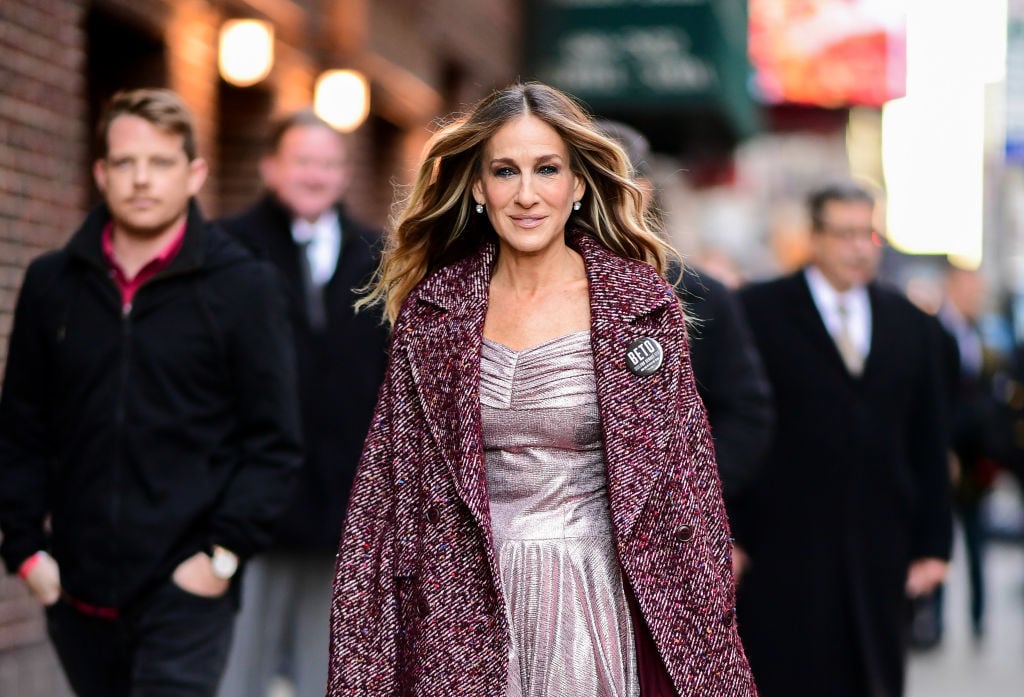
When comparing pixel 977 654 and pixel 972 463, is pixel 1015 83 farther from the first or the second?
pixel 977 654

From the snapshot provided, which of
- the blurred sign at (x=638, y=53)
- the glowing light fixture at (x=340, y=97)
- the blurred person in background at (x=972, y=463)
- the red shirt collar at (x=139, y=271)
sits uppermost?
the blurred sign at (x=638, y=53)

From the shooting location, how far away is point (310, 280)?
663 centimetres

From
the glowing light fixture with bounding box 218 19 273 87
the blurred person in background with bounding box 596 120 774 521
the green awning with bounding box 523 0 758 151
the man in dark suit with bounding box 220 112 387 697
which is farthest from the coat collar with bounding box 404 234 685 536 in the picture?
the green awning with bounding box 523 0 758 151

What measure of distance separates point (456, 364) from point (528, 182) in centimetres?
45

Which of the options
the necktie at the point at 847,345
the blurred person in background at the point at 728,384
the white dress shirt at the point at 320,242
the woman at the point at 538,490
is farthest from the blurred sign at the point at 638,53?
the woman at the point at 538,490

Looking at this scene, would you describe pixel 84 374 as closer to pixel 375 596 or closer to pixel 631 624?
pixel 375 596

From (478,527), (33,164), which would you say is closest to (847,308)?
(33,164)

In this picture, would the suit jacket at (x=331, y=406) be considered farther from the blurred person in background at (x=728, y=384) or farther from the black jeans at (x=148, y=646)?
the black jeans at (x=148, y=646)

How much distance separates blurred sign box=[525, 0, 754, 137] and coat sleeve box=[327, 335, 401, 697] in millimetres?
11880

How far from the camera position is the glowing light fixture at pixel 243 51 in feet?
32.7

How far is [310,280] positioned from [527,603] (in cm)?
292

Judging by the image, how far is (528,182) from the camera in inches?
159

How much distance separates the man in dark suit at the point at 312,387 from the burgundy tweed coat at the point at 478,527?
2326 millimetres

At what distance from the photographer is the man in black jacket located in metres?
4.86
